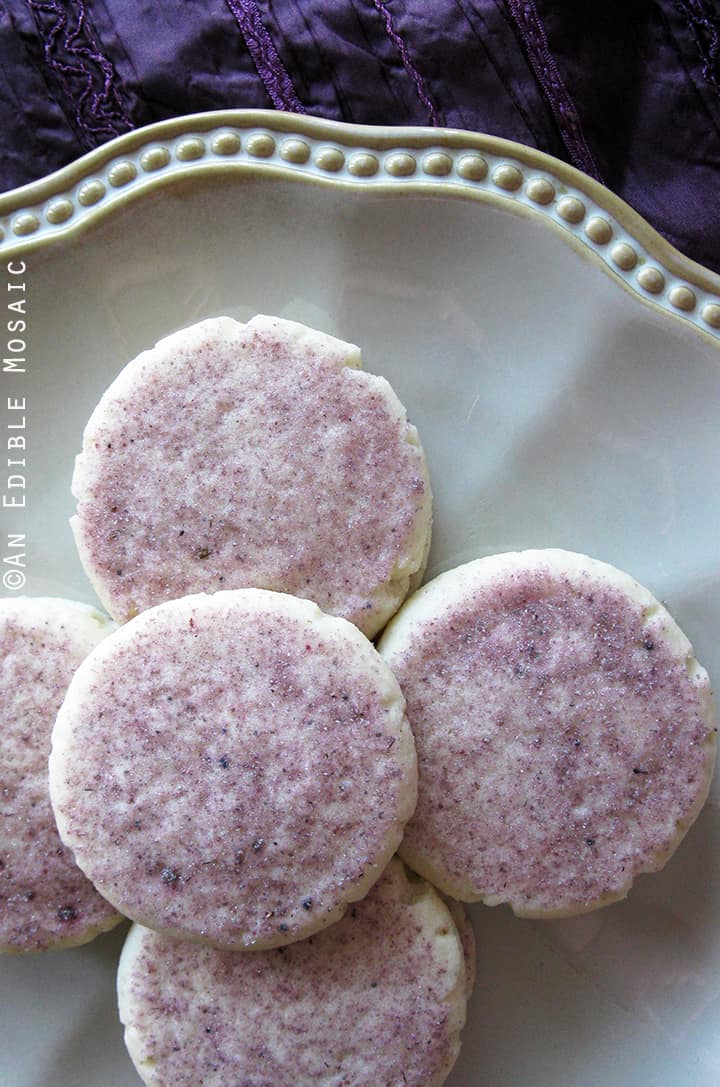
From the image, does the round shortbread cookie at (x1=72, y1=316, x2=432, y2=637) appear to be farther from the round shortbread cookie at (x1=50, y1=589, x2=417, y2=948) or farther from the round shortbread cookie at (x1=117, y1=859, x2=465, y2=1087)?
the round shortbread cookie at (x1=117, y1=859, x2=465, y2=1087)

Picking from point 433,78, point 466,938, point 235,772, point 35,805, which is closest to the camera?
point 235,772

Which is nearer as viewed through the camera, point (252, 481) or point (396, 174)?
point (252, 481)

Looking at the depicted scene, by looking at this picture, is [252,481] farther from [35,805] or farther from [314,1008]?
[314,1008]

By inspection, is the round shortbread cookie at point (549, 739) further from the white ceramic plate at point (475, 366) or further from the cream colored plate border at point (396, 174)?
the cream colored plate border at point (396, 174)

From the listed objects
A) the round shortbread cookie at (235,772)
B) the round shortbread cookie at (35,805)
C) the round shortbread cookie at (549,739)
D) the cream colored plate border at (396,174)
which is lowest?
the round shortbread cookie at (35,805)

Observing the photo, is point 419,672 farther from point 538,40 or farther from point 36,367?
point 538,40

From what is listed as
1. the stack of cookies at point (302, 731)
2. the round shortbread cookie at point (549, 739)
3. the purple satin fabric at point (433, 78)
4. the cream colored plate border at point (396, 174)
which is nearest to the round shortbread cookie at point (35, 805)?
the stack of cookies at point (302, 731)

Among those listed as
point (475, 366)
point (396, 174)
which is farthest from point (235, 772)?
point (396, 174)
